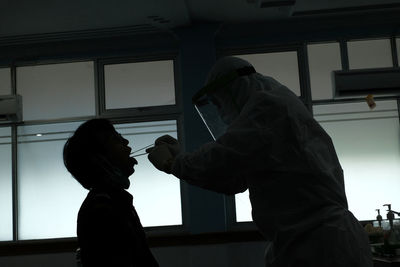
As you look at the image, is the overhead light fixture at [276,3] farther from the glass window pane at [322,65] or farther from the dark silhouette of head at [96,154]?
the dark silhouette of head at [96,154]

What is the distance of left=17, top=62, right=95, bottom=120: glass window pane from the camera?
229 inches

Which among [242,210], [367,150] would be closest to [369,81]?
[367,150]

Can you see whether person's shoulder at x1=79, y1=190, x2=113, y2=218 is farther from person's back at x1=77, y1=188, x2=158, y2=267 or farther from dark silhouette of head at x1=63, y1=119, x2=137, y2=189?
dark silhouette of head at x1=63, y1=119, x2=137, y2=189

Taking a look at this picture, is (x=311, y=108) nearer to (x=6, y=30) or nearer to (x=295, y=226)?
(x=6, y=30)

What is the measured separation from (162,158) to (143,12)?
11.5 ft

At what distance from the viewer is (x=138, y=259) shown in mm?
1749

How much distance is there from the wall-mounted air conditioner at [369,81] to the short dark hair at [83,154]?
3.81m

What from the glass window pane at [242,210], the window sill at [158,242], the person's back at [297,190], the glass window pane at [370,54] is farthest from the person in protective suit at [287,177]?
the glass window pane at [370,54]

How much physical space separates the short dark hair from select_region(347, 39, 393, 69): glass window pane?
4381 mm

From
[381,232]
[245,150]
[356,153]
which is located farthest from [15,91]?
[245,150]

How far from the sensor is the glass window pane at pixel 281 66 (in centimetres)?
570

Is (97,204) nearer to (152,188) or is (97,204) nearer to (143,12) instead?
(143,12)

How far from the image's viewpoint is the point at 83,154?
6.21 feet

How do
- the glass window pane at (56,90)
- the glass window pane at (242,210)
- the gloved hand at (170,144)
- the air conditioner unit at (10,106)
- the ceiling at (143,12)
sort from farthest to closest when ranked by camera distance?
the glass window pane at (56,90), the glass window pane at (242,210), the air conditioner unit at (10,106), the ceiling at (143,12), the gloved hand at (170,144)
